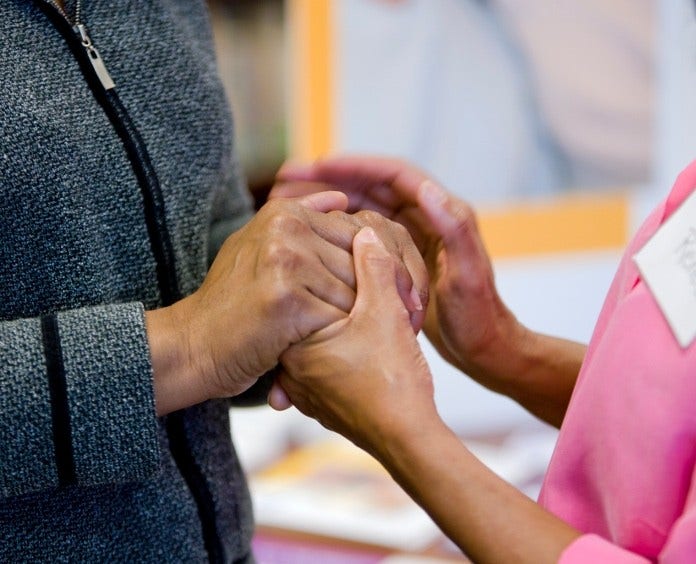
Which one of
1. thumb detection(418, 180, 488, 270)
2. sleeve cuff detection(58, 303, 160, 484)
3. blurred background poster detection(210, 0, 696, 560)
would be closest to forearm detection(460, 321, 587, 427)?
thumb detection(418, 180, 488, 270)

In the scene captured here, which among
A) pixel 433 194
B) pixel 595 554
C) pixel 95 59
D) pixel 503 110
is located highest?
pixel 95 59

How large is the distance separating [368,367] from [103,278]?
26cm

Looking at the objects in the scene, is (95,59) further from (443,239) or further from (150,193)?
(443,239)

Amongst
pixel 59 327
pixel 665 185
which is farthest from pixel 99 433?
pixel 665 185

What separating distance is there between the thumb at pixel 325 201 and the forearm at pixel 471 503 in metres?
0.26

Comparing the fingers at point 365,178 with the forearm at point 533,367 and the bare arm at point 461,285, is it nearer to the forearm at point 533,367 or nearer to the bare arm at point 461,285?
the bare arm at point 461,285

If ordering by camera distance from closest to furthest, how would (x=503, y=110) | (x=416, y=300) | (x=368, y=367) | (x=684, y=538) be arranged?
(x=684, y=538) < (x=368, y=367) < (x=416, y=300) < (x=503, y=110)

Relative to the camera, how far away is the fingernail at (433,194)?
1.04 meters

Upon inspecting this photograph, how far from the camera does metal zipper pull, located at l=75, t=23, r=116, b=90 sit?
85 centimetres

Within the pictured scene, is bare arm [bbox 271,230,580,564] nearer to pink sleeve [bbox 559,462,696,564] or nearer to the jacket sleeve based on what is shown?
pink sleeve [bbox 559,462,696,564]

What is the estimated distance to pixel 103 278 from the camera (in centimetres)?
83

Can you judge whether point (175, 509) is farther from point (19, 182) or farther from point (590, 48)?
point (590, 48)

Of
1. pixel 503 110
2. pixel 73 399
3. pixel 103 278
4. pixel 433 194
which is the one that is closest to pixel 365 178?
pixel 433 194

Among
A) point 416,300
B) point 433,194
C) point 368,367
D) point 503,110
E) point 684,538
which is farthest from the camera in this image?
point 503,110
